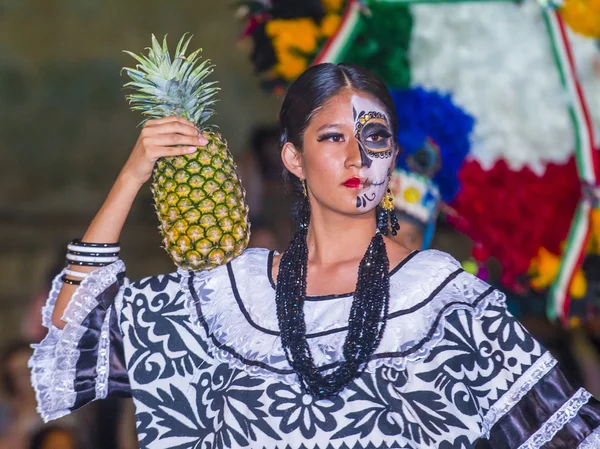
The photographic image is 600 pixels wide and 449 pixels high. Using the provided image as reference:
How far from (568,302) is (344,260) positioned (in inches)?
65.6

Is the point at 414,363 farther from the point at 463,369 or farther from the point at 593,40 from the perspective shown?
the point at 593,40

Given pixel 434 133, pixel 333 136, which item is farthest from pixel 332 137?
pixel 434 133

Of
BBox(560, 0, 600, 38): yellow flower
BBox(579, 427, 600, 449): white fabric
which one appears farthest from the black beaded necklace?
BBox(560, 0, 600, 38): yellow flower

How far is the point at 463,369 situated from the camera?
2322 millimetres

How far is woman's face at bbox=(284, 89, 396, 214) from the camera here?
2.46 metres

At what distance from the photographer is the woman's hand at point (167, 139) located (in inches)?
98.0

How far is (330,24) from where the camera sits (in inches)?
159

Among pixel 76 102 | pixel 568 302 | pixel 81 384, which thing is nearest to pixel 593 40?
pixel 568 302

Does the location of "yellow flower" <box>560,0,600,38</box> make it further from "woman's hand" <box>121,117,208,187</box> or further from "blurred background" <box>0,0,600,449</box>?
"woman's hand" <box>121,117,208,187</box>

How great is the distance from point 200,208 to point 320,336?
418 millimetres

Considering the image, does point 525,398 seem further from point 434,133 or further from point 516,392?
point 434,133

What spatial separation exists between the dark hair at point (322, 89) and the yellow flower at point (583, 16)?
1.59m

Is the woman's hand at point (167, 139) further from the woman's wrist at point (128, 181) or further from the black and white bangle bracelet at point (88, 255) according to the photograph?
the black and white bangle bracelet at point (88, 255)

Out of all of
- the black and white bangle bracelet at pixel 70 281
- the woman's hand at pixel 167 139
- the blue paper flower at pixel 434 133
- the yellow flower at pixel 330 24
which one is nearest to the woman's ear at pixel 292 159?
the woman's hand at pixel 167 139
